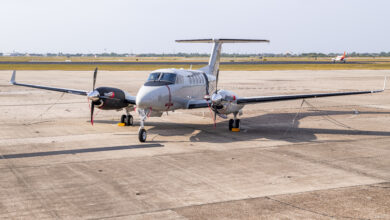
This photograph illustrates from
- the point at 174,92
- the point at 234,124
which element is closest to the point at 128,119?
the point at 174,92

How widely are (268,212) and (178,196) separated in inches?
93.8

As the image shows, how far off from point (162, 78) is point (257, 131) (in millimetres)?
5303

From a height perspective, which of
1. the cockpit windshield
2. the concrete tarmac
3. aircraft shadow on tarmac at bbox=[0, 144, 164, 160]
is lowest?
aircraft shadow on tarmac at bbox=[0, 144, 164, 160]

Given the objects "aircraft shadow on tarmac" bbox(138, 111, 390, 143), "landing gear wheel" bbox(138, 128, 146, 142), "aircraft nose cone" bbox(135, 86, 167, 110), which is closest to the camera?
"landing gear wheel" bbox(138, 128, 146, 142)

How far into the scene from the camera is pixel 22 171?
13.2 metres

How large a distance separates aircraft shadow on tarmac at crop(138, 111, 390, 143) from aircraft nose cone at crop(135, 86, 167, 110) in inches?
70.9

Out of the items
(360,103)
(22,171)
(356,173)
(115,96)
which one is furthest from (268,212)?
(360,103)

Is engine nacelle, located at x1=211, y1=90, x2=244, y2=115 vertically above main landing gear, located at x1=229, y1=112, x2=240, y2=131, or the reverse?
engine nacelle, located at x1=211, y1=90, x2=244, y2=115

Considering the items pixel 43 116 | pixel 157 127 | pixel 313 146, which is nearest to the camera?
pixel 313 146

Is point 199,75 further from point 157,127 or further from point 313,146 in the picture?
point 313,146

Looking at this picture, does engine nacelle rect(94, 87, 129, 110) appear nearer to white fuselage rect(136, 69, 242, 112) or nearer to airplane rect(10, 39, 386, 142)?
airplane rect(10, 39, 386, 142)

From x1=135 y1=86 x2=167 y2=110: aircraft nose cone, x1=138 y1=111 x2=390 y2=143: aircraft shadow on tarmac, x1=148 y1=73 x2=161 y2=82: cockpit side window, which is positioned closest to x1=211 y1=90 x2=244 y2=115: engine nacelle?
x1=138 y1=111 x2=390 y2=143: aircraft shadow on tarmac

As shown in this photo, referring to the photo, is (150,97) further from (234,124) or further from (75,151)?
(234,124)

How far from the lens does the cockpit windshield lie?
1978 cm
